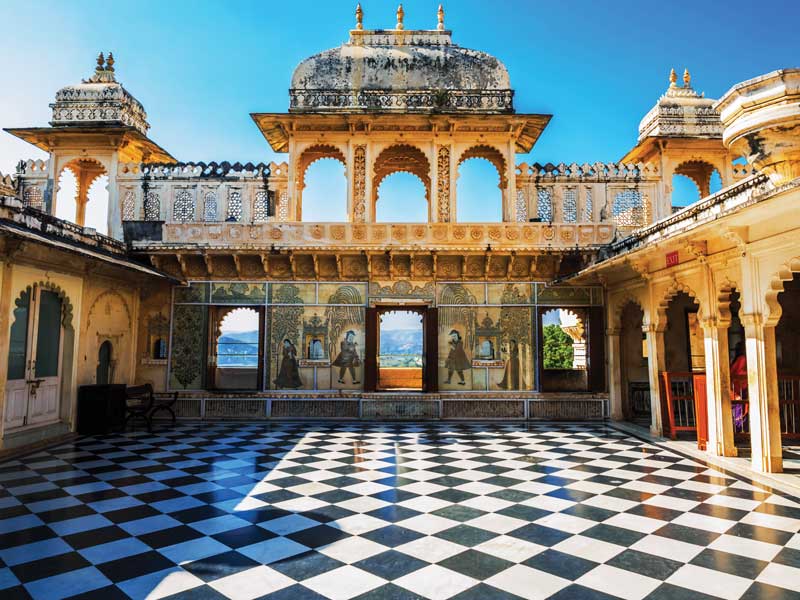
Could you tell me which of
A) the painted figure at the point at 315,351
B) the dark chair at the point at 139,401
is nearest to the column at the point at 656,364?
the painted figure at the point at 315,351

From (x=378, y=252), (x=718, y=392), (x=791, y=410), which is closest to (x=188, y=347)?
(x=378, y=252)

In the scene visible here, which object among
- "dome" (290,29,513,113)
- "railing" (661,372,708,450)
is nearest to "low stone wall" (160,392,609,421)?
"railing" (661,372,708,450)

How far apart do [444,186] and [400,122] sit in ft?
5.56

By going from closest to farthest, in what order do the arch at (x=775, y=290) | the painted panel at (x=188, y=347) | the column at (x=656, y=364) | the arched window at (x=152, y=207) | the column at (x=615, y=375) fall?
the arch at (x=775, y=290), the column at (x=656, y=364), the column at (x=615, y=375), the painted panel at (x=188, y=347), the arched window at (x=152, y=207)

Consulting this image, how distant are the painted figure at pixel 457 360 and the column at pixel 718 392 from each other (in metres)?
4.87

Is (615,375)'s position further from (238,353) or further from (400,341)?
(400,341)

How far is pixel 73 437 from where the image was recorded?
8930mm

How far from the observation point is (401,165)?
1362 centimetres

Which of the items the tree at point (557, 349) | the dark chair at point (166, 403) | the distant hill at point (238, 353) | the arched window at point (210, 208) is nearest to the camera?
the dark chair at point (166, 403)

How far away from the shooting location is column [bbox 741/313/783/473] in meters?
6.37

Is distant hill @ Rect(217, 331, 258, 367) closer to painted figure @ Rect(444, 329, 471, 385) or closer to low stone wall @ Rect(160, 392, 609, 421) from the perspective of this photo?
low stone wall @ Rect(160, 392, 609, 421)

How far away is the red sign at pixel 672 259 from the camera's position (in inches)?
320

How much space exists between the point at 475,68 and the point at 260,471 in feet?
32.6

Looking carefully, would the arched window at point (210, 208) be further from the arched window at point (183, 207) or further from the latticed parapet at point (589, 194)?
the latticed parapet at point (589, 194)
